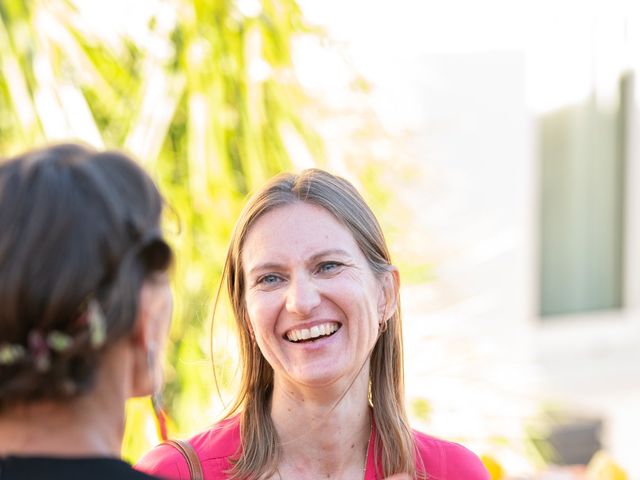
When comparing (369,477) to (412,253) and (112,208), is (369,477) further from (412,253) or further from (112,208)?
(412,253)

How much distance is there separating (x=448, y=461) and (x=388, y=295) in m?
0.34

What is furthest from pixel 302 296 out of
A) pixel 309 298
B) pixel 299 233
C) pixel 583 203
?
pixel 583 203

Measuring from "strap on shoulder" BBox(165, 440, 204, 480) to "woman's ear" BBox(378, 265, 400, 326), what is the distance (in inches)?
17.5

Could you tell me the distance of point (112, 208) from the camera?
118 cm

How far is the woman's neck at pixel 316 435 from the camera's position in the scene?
6.33 feet

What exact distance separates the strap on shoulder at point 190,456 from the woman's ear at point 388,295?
1.46ft

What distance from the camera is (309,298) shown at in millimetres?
1868

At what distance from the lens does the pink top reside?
187cm

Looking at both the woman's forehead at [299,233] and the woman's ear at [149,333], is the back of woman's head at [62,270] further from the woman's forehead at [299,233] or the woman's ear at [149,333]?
the woman's forehead at [299,233]

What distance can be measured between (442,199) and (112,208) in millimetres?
3559

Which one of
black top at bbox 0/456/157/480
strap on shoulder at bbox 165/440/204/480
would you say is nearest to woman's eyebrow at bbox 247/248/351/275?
strap on shoulder at bbox 165/440/204/480

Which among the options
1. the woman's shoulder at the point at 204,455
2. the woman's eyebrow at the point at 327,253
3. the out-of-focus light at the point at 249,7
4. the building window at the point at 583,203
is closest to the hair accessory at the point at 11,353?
the woman's shoulder at the point at 204,455

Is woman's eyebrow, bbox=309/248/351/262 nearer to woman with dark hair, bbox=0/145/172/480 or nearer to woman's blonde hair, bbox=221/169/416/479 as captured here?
woman's blonde hair, bbox=221/169/416/479

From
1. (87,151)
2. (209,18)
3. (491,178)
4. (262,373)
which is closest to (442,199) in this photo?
(491,178)
